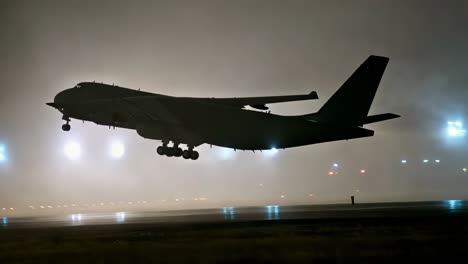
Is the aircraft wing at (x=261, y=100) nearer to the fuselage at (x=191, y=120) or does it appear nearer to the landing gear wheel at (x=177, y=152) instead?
the fuselage at (x=191, y=120)

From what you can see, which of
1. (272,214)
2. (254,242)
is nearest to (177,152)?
(272,214)

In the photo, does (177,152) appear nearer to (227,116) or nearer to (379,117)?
(227,116)

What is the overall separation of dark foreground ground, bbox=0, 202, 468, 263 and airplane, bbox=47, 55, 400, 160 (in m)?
11.1

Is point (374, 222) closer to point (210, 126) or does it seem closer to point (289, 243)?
point (289, 243)

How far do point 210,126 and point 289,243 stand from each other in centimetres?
2666

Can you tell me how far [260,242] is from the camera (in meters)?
24.2

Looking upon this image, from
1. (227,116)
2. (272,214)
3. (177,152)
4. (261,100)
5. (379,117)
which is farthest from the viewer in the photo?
(177,152)

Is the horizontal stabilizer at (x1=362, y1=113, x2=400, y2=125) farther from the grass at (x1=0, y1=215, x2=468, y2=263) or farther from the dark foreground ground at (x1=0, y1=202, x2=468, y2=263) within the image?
the grass at (x1=0, y1=215, x2=468, y2=263)

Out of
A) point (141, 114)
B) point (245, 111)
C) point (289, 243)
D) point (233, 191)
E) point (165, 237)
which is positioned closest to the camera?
point (289, 243)

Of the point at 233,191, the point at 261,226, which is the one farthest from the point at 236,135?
the point at 233,191

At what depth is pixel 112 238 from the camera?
92.1 feet

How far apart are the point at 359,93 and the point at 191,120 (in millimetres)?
15826

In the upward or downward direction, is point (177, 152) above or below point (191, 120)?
below

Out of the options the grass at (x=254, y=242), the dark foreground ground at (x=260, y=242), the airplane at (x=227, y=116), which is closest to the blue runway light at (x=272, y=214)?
the dark foreground ground at (x=260, y=242)
